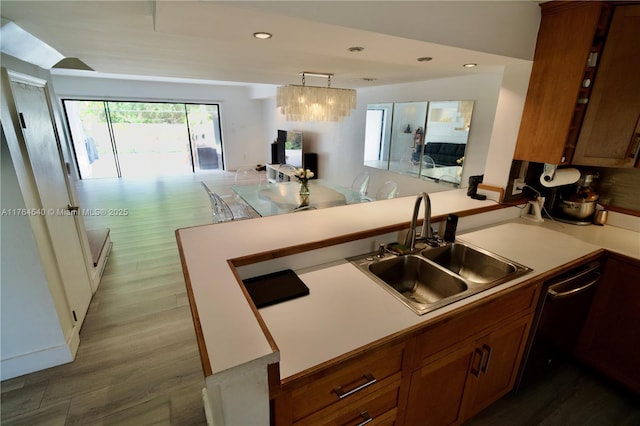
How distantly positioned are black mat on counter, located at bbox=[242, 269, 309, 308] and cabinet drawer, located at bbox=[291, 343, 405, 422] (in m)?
0.36

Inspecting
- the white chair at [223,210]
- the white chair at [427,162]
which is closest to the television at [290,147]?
the white chair at [223,210]

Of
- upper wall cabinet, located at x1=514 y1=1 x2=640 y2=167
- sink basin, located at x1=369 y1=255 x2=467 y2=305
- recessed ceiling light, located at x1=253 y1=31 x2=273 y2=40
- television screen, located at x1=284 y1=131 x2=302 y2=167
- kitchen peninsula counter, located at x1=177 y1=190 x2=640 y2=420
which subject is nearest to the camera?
kitchen peninsula counter, located at x1=177 y1=190 x2=640 y2=420

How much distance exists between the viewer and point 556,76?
1797 millimetres

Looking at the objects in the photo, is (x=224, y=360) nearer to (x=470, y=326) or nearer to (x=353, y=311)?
(x=353, y=311)

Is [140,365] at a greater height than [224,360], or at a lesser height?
lesser

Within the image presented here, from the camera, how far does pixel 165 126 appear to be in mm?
8328

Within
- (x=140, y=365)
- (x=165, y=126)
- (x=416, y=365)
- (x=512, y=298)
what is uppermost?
(x=165, y=126)

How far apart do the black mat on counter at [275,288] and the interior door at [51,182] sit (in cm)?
166

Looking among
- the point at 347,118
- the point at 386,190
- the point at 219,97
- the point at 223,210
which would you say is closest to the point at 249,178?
the point at 219,97

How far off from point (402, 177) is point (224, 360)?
4421 millimetres

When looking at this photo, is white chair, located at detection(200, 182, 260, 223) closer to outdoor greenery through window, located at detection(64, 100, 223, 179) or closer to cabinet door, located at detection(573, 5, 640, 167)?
cabinet door, located at detection(573, 5, 640, 167)

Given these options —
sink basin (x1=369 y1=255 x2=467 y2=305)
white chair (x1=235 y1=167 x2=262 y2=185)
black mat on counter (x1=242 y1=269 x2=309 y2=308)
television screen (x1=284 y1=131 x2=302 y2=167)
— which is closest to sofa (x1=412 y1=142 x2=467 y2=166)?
sink basin (x1=369 y1=255 x2=467 y2=305)

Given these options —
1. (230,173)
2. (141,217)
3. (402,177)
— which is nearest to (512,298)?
(402,177)

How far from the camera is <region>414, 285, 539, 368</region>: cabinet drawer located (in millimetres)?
1169
